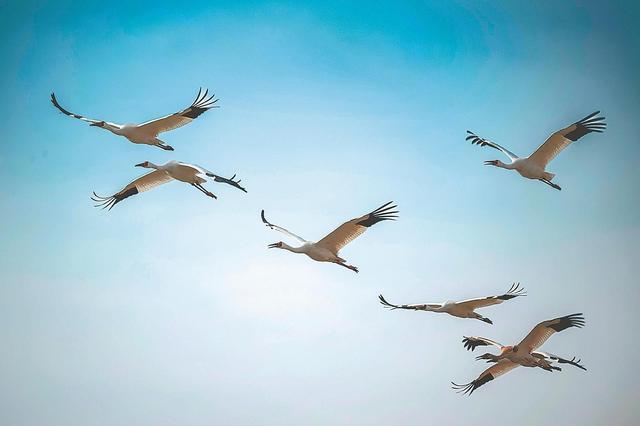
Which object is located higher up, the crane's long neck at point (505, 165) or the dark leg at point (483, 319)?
the crane's long neck at point (505, 165)

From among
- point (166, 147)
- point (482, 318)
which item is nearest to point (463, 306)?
point (482, 318)

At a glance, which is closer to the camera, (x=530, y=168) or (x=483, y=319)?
(x=483, y=319)

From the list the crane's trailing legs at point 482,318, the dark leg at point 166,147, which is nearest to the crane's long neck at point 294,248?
the dark leg at point 166,147

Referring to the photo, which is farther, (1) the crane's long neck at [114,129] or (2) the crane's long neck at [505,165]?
(2) the crane's long neck at [505,165]

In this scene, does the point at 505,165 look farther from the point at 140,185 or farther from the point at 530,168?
the point at 140,185

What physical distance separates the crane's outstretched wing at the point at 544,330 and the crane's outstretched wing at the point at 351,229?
10.9ft

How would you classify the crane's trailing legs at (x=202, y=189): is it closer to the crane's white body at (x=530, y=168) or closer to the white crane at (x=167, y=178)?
the white crane at (x=167, y=178)

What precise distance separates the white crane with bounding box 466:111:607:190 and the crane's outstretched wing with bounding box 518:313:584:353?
228cm

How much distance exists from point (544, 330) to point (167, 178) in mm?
6534

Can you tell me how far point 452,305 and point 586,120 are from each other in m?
3.71

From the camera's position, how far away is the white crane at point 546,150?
44.0 ft

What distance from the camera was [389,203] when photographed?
1143cm

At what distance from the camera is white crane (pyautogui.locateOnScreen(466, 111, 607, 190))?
44.0 ft

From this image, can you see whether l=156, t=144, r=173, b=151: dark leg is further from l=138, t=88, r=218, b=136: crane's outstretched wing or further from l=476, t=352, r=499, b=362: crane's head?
l=476, t=352, r=499, b=362: crane's head
